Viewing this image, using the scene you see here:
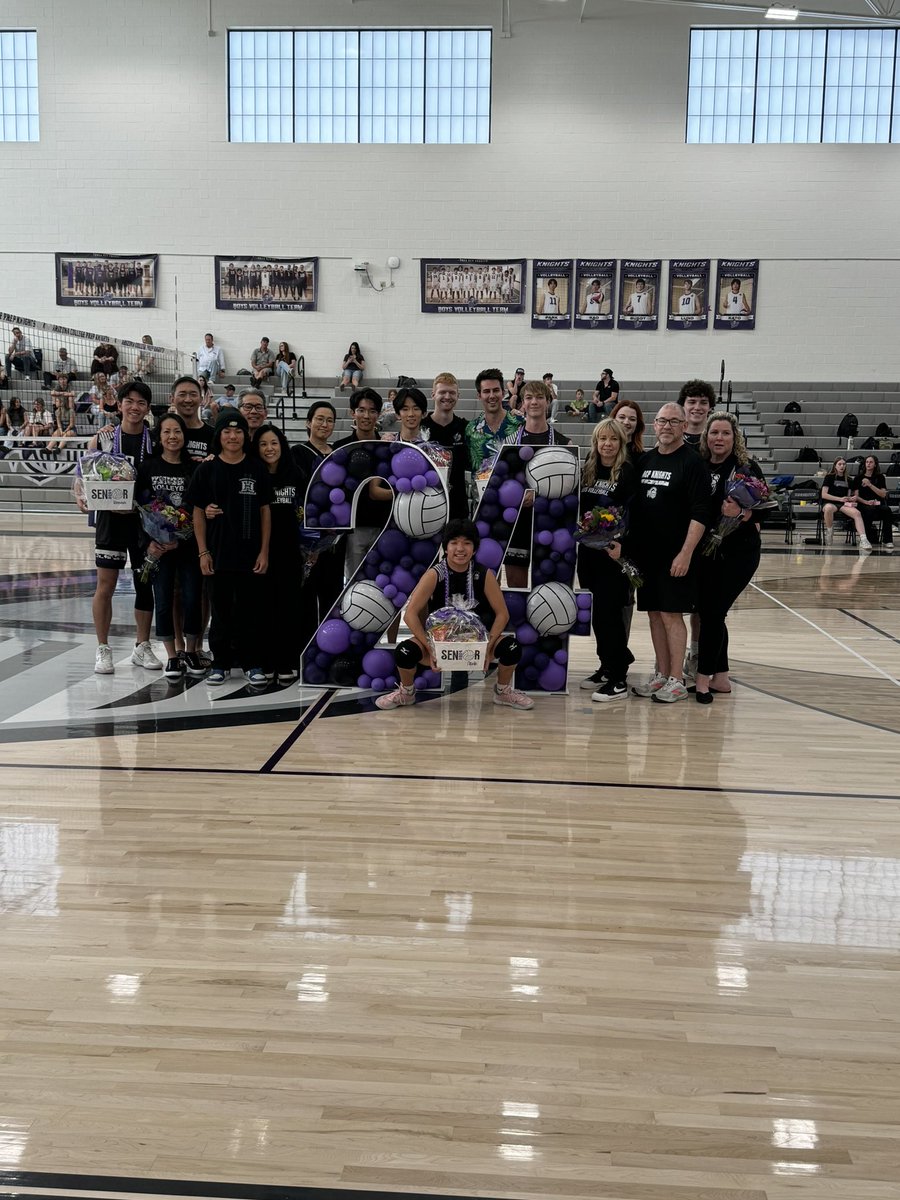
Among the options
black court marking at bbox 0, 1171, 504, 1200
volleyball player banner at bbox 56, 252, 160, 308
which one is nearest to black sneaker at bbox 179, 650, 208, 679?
black court marking at bbox 0, 1171, 504, 1200

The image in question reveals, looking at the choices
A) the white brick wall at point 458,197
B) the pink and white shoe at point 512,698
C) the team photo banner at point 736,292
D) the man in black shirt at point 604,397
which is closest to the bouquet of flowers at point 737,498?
the pink and white shoe at point 512,698

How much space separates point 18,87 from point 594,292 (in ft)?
43.5

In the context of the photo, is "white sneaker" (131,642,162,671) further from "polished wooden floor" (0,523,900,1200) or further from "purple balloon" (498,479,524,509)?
"purple balloon" (498,479,524,509)

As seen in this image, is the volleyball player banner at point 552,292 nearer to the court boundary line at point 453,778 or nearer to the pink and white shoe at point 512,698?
the pink and white shoe at point 512,698

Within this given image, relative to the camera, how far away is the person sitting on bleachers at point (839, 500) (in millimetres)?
14914

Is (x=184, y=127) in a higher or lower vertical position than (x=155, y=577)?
higher

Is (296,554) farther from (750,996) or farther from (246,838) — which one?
(750,996)

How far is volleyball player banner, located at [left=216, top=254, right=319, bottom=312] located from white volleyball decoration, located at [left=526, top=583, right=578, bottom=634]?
1759 centimetres

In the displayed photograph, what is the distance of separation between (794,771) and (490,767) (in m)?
1.45

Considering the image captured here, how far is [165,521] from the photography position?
5969 mm

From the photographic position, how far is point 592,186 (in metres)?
21.4

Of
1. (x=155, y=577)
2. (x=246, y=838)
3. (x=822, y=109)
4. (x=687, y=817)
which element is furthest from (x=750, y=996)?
(x=822, y=109)

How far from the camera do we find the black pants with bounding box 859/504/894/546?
1471cm

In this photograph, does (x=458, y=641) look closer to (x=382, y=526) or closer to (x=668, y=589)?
(x=382, y=526)
